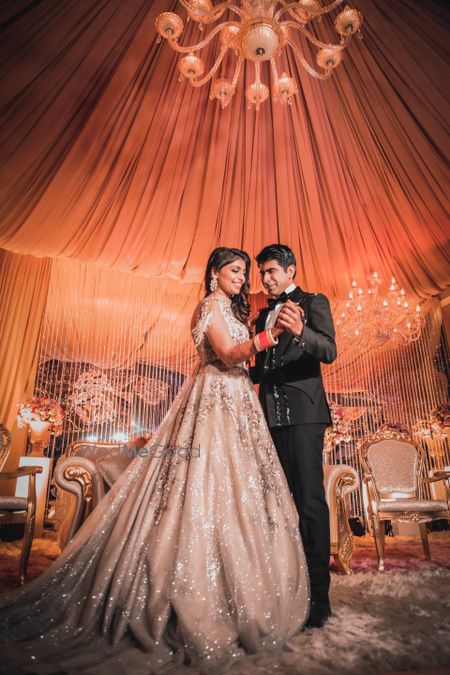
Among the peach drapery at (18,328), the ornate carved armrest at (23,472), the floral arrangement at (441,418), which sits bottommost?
the ornate carved armrest at (23,472)

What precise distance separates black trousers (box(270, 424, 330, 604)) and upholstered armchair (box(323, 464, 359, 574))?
141cm

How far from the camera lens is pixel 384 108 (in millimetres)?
4059

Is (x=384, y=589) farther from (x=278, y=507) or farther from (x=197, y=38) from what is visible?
(x=197, y=38)

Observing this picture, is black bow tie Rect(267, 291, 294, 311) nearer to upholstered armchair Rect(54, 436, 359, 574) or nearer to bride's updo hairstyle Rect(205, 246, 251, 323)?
bride's updo hairstyle Rect(205, 246, 251, 323)

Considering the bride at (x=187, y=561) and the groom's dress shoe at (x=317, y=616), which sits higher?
the bride at (x=187, y=561)

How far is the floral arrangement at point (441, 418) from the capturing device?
548cm

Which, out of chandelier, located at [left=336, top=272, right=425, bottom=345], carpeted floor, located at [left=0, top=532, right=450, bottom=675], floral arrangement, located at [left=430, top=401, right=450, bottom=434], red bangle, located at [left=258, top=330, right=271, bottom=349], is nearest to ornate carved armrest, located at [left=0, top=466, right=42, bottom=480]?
carpeted floor, located at [left=0, top=532, right=450, bottom=675]

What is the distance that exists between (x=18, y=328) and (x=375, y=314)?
4.95 meters

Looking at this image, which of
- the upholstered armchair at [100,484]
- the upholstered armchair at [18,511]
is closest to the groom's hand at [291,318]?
the upholstered armchair at [100,484]

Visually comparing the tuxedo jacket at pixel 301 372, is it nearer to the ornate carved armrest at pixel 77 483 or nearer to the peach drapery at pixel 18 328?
the ornate carved armrest at pixel 77 483

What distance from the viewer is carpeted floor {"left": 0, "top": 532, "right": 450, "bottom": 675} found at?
1215 millimetres

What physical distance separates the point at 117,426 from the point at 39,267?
3.02 m

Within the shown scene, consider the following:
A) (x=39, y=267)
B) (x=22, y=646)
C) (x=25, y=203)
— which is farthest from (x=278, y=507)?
(x=39, y=267)

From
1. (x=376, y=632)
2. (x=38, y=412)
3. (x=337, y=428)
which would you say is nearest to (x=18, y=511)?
(x=376, y=632)
